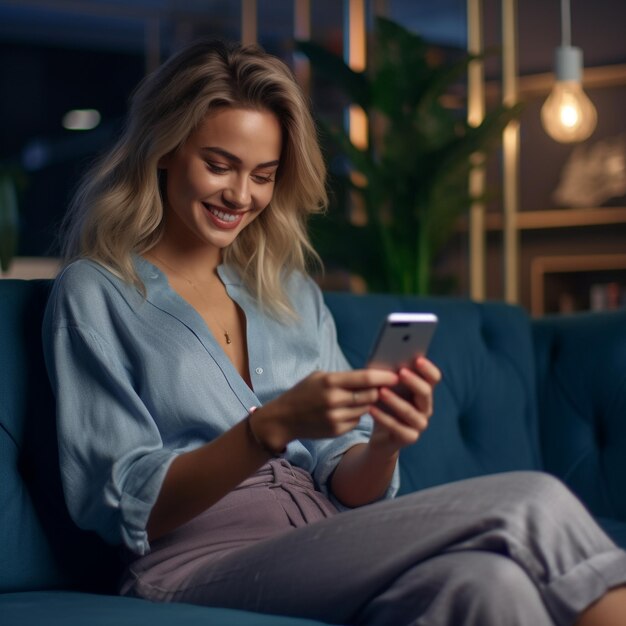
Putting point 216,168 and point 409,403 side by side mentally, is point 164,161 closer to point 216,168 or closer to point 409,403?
point 216,168

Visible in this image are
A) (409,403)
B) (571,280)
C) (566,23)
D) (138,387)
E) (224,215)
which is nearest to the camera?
(409,403)

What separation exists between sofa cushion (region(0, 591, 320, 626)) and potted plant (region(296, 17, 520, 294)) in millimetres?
2094

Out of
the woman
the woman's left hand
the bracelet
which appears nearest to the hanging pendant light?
the woman

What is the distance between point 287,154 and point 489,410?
63 centimetres

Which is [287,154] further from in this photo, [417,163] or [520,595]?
[417,163]

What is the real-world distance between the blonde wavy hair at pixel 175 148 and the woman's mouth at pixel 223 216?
0.09m

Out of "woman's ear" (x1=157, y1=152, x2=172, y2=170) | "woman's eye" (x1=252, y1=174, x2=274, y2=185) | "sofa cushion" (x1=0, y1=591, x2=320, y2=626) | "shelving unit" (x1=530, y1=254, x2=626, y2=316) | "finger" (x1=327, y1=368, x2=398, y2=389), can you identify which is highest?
"woman's ear" (x1=157, y1=152, x2=172, y2=170)

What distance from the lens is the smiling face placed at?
155 centimetres

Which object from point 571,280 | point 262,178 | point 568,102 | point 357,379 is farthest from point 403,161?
point 357,379

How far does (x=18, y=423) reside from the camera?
156cm

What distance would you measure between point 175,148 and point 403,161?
73.3 inches

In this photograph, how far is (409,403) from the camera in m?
1.31

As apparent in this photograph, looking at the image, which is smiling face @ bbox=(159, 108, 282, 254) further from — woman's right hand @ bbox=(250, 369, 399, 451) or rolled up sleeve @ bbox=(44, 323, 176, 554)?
woman's right hand @ bbox=(250, 369, 399, 451)

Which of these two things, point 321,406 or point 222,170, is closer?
point 321,406
